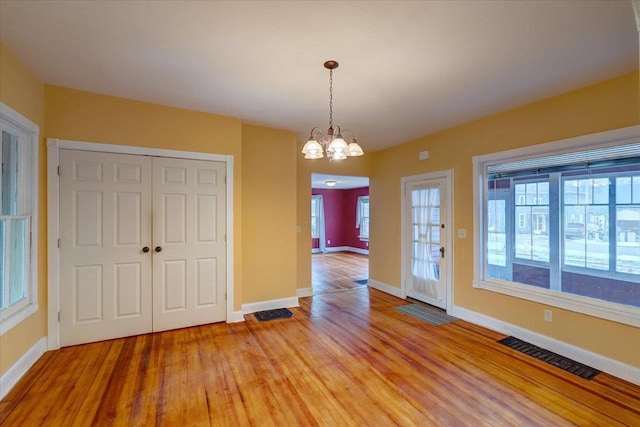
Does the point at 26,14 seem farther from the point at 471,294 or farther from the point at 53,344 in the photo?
the point at 471,294

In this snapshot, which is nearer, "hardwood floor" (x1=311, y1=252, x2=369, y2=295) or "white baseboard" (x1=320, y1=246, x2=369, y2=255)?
"hardwood floor" (x1=311, y1=252, x2=369, y2=295)

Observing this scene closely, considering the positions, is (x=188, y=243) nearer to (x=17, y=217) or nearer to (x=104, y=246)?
(x=104, y=246)

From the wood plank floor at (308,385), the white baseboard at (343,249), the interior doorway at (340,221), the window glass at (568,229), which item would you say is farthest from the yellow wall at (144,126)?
the white baseboard at (343,249)

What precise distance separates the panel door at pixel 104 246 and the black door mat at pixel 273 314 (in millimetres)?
1319

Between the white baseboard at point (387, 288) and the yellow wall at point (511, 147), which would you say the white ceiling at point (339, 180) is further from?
the white baseboard at point (387, 288)

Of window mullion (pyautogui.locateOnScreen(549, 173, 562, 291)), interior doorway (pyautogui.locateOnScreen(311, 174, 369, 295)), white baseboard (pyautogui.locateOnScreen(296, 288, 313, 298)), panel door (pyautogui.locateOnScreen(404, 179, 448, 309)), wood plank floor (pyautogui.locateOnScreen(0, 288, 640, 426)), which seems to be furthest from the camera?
interior doorway (pyautogui.locateOnScreen(311, 174, 369, 295))

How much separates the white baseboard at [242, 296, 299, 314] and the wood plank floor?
67 cm

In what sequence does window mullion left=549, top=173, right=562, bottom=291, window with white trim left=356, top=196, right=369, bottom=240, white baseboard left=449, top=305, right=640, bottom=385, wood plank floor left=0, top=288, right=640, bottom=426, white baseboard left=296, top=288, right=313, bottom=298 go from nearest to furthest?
wood plank floor left=0, top=288, right=640, bottom=426 → white baseboard left=449, top=305, right=640, bottom=385 → window mullion left=549, top=173, right=562, bottom=291 → white baseboard left=296, top=288, right=313, bottom=298 → window with white trim left=356, top=196, right=369, bottom=240

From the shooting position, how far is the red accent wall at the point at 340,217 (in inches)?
431

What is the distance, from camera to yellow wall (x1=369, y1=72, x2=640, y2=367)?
8.57ft

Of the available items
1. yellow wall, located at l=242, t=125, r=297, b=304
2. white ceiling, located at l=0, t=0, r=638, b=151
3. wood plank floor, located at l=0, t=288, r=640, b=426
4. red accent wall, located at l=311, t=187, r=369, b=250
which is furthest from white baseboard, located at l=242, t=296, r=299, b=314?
red accent wall, located at l=311, t=187, r=369, b=250

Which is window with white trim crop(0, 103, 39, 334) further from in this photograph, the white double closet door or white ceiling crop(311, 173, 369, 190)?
white ceiling crop(311, 173, 369, 190)

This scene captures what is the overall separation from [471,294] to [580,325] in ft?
3.85

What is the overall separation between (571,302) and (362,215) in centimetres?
782
